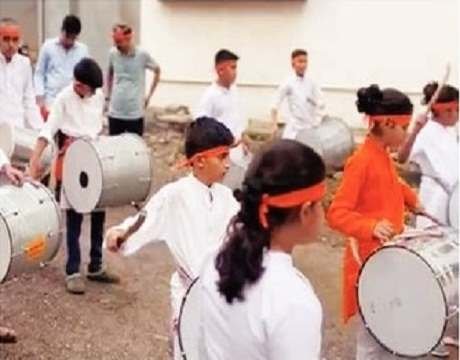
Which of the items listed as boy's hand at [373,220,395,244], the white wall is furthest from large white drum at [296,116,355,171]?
boy's hand at [373,220,395,244]

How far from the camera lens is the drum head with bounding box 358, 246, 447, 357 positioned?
13.7ft

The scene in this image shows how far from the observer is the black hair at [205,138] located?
388 centimetres

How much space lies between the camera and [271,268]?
2225mm

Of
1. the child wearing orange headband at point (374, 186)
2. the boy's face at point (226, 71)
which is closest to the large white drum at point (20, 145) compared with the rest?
the boy's face at point (226, 71)

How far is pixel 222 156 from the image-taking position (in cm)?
393

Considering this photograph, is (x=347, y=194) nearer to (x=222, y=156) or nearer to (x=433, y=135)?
(x=222, y=156)

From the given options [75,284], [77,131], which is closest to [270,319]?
[75,284]

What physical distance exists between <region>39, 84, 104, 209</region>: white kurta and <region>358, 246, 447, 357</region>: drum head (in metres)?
2.72

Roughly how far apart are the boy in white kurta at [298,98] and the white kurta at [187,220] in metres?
5.63

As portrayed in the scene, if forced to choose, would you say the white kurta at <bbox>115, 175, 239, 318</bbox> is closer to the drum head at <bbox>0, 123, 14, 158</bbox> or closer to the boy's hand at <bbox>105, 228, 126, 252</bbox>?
the boy's hand at <bbox>105, 228, 126, 252</bbox>

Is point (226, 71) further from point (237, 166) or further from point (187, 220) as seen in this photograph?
point (187, 220)

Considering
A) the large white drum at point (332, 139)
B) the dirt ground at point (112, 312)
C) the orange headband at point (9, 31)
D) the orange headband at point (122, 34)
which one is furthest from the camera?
the large white drum at point (332, 139)

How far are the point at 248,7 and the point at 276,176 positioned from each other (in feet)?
33.4

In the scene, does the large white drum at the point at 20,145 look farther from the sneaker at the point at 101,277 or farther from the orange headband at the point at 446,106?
the orange headband at the point at 446,106
